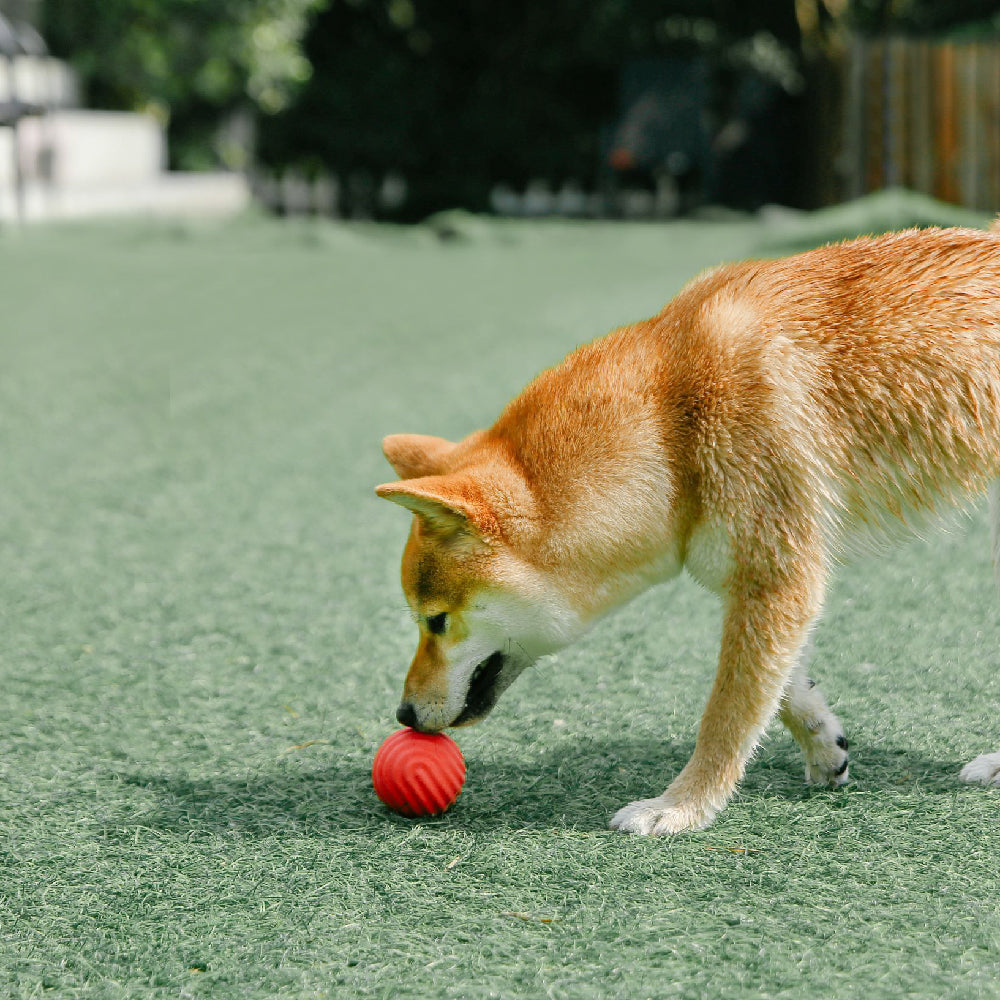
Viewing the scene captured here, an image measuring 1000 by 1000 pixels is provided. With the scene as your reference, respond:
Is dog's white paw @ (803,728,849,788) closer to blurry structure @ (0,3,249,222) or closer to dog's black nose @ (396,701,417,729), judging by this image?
dog's black nose @ (396,701,417,729)

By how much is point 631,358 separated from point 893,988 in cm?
149

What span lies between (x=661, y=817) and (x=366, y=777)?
2.53 feet

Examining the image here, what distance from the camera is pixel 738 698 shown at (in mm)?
2988

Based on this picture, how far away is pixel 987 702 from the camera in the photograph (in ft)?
11.7

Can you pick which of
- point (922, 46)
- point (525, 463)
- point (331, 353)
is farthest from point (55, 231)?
point (525, 463)

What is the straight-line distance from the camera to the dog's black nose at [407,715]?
3.14 metres

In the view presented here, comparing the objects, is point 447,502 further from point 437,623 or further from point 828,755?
point 828,755

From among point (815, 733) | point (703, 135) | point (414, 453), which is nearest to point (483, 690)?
point (414, 453)

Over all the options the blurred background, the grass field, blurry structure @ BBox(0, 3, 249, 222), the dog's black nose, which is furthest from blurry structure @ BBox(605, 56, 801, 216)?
the dog's black nose

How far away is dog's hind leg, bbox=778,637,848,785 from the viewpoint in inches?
125

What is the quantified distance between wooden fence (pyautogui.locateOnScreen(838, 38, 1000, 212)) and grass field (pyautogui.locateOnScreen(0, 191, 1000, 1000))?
8662mm

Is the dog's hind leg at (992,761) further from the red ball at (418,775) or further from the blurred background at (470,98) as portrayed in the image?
the blurred background at (470,98)

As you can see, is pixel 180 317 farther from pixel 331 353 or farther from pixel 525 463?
pixel 525 463

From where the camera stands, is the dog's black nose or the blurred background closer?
the dog's black nose
